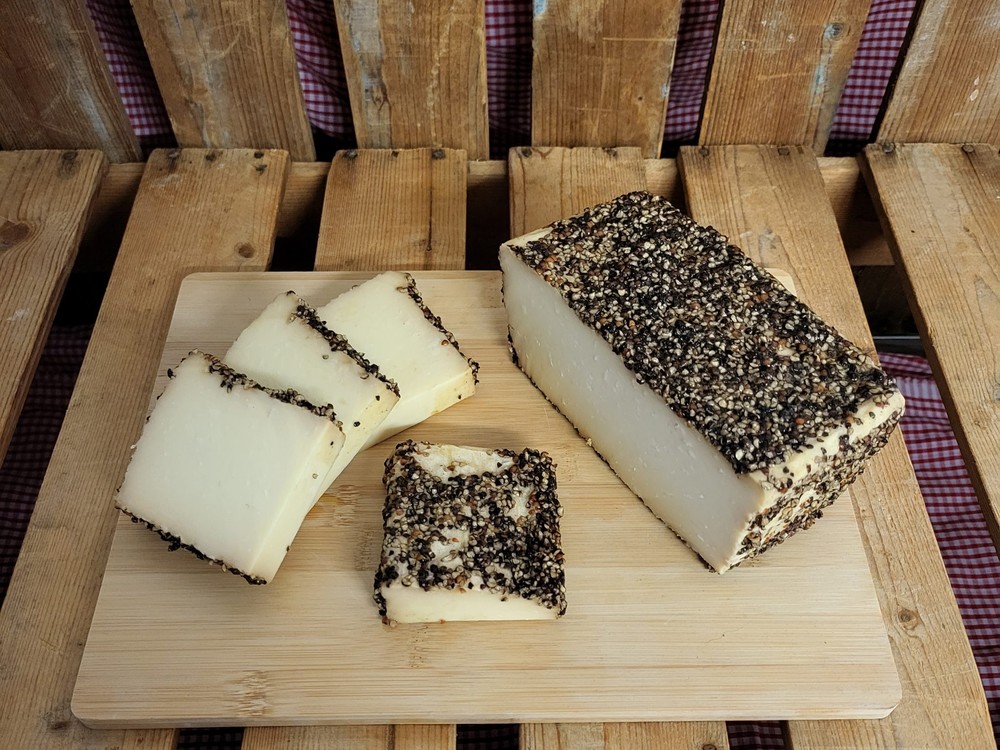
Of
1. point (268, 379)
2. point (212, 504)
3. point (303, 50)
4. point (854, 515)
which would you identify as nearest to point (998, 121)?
point (854, 515)

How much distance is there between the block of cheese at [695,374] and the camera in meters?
1.55

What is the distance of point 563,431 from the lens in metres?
1.97

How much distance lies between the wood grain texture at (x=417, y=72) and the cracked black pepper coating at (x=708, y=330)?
725mm

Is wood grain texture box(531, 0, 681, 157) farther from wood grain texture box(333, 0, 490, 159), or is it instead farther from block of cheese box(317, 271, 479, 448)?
block of cheese box(317, 271, 479, 448)

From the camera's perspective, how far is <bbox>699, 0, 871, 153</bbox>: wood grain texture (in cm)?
227

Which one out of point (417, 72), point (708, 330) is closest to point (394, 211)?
point (417, 72)

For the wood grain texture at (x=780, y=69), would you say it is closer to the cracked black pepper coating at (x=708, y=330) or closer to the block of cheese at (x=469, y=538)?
the cracked black pepper coating at (x=708, y=330)

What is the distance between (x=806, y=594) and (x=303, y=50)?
1956mm

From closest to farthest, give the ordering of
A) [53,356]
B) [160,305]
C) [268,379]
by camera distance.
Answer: [268,379] < [160,305] < [53,356]

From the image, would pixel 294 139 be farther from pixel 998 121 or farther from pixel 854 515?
pixel 998 121

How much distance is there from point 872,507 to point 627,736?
2.51 feet

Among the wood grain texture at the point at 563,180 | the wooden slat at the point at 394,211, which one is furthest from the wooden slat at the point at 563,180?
the wooden slat at the point at 394,211

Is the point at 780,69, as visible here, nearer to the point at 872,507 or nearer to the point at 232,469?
the point at 872,507

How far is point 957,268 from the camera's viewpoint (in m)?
2.26
